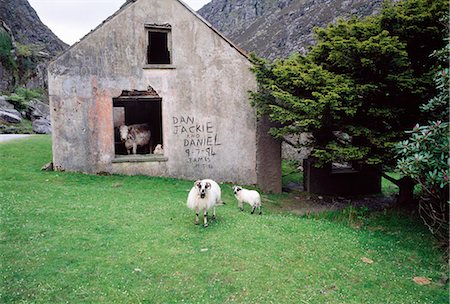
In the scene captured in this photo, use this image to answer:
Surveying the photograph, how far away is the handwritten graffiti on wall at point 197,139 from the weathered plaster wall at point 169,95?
0.14ft

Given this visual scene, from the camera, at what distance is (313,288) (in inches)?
260

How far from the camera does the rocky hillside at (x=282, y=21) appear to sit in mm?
57066

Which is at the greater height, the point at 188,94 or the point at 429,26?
the point at 429,26

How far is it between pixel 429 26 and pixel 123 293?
10942mm

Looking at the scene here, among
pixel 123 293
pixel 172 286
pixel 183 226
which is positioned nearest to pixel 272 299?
pixel 172 286

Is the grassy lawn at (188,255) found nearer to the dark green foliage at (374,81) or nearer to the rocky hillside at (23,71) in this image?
the dark green foliage at (374,81)

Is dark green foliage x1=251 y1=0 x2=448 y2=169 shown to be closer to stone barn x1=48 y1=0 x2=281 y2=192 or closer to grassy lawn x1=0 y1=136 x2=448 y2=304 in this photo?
grassy lawn x1=0 y1=136 x2=448 y2=304

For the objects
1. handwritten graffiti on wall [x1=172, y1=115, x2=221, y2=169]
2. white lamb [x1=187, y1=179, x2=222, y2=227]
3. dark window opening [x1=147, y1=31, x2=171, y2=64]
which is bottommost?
Result: white lamb [x1=187, y1=179, x2=222, y2=227]

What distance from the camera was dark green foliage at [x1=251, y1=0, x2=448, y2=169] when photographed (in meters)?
10.8

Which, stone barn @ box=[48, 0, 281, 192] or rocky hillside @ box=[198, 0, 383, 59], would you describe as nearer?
stone barn @ box=[48, 0, 281, 192]

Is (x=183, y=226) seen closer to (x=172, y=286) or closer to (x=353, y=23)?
(x=172, y=286)

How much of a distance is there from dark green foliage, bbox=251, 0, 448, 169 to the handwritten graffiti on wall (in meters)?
3.88

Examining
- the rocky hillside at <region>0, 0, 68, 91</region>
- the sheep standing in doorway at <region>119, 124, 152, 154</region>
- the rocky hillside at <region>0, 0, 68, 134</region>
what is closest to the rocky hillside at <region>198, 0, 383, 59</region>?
the rocky hillside at <region>0, 0, 68, 134</region>

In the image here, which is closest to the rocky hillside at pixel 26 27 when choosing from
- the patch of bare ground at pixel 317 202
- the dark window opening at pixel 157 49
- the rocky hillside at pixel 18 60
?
the rocky hillside at pixel 18 60
